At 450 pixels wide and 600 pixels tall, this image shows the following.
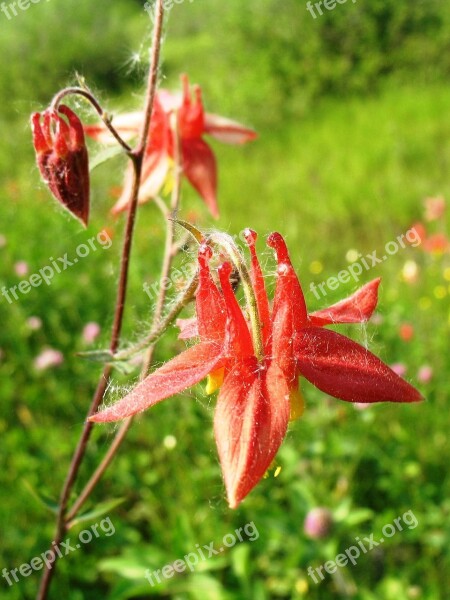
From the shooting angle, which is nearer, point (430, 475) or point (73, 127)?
point (73, 127)

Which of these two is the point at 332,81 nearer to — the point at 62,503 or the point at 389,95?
the point at 389,95

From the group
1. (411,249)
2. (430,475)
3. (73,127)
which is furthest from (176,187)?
(411,249)

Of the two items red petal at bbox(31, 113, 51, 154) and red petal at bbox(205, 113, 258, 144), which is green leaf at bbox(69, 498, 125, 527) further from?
red petal at bbox(205, 113, 258, 144)

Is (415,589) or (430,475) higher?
(430,475)

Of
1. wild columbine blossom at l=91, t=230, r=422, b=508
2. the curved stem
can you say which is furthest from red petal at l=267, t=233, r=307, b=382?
the curved stem

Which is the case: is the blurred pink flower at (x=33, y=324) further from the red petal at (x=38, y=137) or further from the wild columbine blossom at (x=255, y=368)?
the wild columbine blossom at (x=255, y=368)

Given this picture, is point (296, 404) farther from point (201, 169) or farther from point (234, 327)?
point (201, 169)

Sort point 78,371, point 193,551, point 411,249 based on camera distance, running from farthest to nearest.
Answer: point 411,249 < point 78,371 < point 193,551
